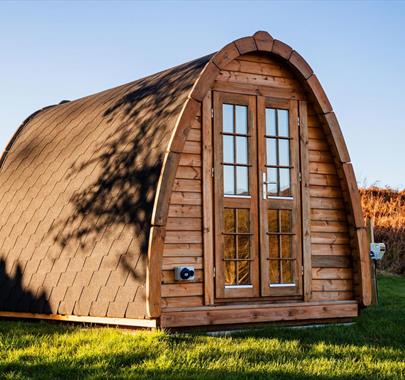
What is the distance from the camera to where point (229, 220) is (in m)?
10.0

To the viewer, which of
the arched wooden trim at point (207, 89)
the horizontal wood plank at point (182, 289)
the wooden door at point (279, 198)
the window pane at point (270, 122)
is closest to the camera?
the arched wooden trim at point (207, 89)

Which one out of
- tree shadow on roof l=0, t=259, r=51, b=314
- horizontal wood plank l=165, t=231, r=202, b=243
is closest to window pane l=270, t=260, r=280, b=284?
horizontal wood plank l=165, t=231, r=202, b=243

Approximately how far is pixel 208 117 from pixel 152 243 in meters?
1.84

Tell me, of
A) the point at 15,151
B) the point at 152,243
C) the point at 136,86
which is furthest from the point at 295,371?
the point at 15,151

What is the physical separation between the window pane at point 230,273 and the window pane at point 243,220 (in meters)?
0.42

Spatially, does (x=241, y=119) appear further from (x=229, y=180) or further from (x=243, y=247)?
(x=243, y=247)

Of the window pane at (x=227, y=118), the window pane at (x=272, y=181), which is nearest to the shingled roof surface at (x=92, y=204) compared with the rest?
the window pane at (x=227, y=118)

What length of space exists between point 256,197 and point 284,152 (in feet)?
2.55

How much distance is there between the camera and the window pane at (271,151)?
412 inches

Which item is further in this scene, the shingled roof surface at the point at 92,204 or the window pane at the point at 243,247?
the window pane at the point at 243,247

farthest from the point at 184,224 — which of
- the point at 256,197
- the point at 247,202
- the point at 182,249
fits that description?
the point at 256,197

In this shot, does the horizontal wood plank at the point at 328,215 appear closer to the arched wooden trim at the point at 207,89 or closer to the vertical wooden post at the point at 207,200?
the arched wooden trim at the point at 207,89

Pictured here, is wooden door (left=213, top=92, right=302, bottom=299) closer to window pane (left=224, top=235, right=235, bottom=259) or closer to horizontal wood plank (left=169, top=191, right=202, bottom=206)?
window pane (left=224, top=235, right=235, bottom=259)

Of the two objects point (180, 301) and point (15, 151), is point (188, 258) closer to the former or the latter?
point (180, 301)
